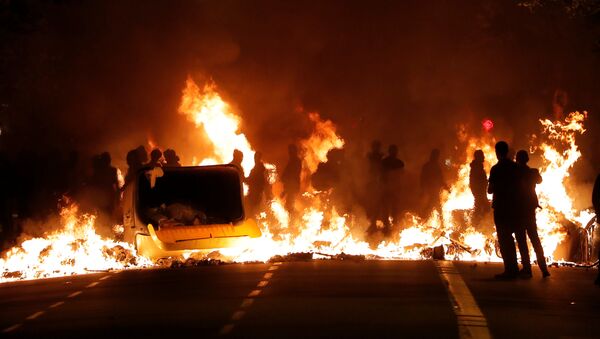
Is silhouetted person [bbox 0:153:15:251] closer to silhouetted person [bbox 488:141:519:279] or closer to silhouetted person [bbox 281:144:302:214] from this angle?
silhouetted person [bbox 281:144:302:214]

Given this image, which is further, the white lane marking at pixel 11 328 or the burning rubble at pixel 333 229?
the burning rubble at pixel 333 229

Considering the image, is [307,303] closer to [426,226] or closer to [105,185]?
[426,226]

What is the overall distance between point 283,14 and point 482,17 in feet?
20.8

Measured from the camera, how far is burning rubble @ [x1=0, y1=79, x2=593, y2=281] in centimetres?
1822

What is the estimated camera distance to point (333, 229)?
2255 cm

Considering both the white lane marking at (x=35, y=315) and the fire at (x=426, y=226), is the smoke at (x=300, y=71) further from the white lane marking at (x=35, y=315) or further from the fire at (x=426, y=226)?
the white lane marking at (x=35, y=315)

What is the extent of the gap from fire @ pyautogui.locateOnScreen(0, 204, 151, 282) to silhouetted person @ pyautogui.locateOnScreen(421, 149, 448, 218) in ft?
25.1

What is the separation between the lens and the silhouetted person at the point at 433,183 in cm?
2327

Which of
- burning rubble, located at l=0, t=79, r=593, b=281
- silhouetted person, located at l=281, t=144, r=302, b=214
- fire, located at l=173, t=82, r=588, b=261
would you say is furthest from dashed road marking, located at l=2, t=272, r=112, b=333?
silhouetted person, located at l=281, t=144, r=302, b=214

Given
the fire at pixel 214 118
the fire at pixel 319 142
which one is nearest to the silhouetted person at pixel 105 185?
the fire at pixel 214 118

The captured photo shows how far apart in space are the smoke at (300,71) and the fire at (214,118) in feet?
1.19

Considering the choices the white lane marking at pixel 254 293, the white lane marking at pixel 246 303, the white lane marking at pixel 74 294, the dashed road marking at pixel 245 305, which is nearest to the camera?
the dashed road marking at pixel 245 305

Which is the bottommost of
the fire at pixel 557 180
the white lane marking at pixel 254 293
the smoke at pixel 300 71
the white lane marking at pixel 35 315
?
the white lane marking at pixel 35 315

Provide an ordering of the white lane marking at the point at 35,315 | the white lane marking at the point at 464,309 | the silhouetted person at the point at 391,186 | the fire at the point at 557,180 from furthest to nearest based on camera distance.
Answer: the silhouetted person at the point at 391,186 → the fire at the point at 557,180 → the white lane marking at the point at 35,315 → the white lane marking at the point at 464,309
